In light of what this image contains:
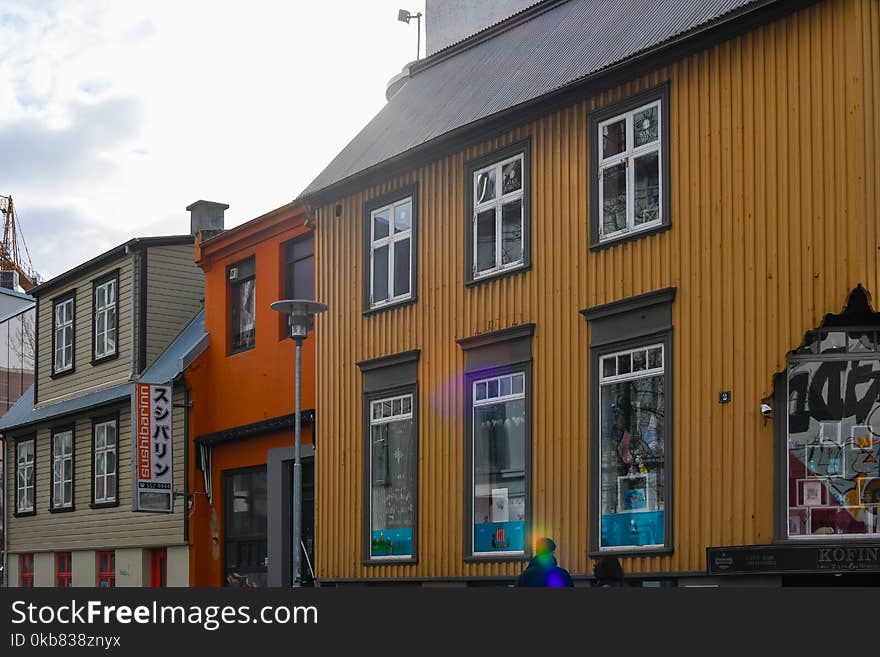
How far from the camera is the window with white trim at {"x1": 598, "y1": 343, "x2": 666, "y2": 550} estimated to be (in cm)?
1812

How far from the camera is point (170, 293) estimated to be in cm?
3284

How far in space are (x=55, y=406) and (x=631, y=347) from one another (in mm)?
20374

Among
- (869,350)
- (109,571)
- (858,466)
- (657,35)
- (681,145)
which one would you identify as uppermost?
(657,35)

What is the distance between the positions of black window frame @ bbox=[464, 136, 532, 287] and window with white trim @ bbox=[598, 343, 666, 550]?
7.50 ft

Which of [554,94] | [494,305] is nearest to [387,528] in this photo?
[494,305]

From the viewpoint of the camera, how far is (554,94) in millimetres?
19828

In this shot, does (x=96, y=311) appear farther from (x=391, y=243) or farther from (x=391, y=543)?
(x=391, y=543)

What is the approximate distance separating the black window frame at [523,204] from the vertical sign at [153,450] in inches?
377

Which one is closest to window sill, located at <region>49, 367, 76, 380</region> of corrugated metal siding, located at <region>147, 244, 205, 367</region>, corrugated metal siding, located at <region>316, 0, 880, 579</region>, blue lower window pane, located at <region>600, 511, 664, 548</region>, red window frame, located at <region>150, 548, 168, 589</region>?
corrugated metal siding, located at <region>147, 244, 205, 367</region>

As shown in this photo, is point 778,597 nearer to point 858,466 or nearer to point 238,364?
point 858,466

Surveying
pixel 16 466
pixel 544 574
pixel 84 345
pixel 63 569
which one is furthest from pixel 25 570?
pixel 544 574

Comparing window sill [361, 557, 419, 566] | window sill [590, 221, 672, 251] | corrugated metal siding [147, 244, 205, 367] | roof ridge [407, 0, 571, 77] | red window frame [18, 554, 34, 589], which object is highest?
roof ridge [407, 0, 571, 77]

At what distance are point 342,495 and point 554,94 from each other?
24.4 feet

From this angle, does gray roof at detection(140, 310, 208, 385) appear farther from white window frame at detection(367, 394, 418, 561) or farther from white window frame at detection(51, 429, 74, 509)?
white window frame at detection(367, 394, 418, 561)
